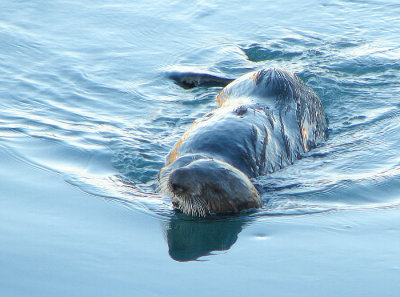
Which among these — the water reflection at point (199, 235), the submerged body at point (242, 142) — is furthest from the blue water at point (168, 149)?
the submerged body at point (242, 142)

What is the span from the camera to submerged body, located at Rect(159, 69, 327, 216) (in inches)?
199

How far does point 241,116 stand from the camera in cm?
608

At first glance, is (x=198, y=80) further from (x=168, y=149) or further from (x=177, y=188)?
→ (x=177, y=188)

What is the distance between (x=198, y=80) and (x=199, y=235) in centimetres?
386

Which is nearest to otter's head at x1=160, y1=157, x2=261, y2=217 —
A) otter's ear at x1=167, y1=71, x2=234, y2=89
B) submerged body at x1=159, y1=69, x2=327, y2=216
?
submerged body at x1=159, y1=69, x2=327, y2=216

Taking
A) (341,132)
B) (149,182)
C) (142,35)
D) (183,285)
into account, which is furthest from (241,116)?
(142,35)

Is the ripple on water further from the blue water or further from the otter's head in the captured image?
the otter's head

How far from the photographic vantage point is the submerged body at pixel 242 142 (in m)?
5.05

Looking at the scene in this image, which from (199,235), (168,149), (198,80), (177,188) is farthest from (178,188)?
(198,80)

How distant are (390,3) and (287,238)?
7947mm

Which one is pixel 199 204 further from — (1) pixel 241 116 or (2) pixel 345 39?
(2) pixel 345 39

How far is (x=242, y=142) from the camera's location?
5750mm

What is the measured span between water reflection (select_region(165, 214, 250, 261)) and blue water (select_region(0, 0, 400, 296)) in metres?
0.02

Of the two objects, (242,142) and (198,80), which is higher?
(242,142)
